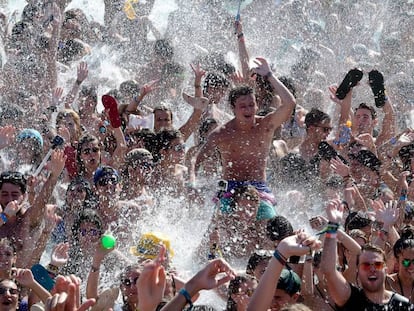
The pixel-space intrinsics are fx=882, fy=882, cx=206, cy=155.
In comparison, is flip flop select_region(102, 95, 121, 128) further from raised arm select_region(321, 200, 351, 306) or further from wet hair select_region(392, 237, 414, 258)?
raised arm select_region(321, 200, 351, 306)

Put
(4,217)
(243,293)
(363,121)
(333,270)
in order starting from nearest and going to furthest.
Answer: (333,270)
(243,293)
(4,217)
(363,121)

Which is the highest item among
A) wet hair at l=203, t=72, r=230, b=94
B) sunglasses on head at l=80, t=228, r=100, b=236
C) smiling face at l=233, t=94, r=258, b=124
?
wet hair at l=203, t=72, r=230, b=94

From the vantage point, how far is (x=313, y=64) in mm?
11922

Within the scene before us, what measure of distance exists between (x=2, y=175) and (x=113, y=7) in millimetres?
6870

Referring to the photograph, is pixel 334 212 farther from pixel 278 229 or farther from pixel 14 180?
pixel 14 180

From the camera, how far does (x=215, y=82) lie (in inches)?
351

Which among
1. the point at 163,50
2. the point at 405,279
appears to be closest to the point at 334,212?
the point at 405,279

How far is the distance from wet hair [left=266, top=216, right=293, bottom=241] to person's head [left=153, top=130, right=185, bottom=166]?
5.59 feet

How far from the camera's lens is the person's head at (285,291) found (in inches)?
177

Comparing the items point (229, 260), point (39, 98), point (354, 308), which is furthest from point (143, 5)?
point (354, 308)

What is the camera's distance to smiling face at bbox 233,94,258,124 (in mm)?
6965

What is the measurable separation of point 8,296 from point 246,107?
263 centimetres

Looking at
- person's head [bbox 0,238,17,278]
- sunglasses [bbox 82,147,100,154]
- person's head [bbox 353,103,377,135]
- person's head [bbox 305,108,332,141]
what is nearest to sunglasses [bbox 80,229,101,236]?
person's head [bbox 0,238,17,278]

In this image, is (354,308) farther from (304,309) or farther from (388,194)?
(388,194)
